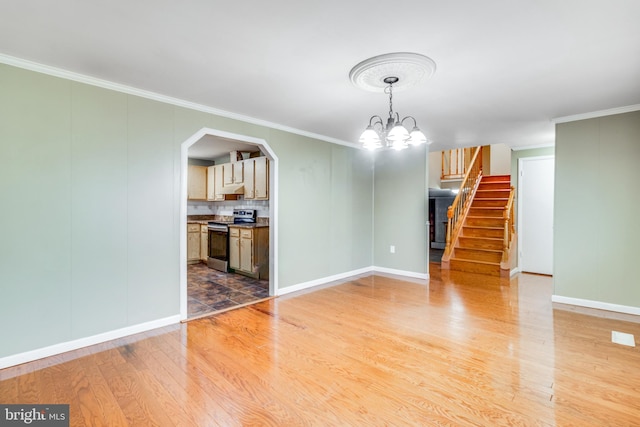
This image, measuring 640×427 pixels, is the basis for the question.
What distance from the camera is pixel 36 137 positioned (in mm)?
2475

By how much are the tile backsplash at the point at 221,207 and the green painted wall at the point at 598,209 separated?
476 centimetres

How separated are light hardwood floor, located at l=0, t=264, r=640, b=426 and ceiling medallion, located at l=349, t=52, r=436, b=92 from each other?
225 centimetres

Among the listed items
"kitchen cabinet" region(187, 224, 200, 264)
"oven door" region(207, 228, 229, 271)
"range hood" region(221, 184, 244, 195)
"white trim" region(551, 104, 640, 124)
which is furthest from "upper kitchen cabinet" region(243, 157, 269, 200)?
"white trim" region(551, 104, 640, 124)

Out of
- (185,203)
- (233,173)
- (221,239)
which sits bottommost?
(221,239)

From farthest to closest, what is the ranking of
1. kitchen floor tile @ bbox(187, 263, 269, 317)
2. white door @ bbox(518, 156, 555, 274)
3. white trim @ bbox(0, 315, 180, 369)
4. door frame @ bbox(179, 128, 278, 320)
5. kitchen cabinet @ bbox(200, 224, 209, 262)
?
kitchen cabinet @ bbox(200, 224, 209, 262) < white door @ bbox(518, 156, 555, 274) < kitchen floor tile @ bbox(187, 263, 269, 317) < door frame @ bbox(179, 128, 278, 320) < white trim @ bbox(0, 315, 180, 369)

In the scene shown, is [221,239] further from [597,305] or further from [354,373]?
[597,305]

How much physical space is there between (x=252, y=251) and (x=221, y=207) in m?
2.54

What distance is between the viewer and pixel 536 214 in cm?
558

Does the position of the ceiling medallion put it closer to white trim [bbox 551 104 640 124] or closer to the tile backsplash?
white trim [bbox 551 104 640 124]

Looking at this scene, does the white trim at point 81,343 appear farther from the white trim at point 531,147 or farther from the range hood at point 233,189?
the white trim at point 531,147

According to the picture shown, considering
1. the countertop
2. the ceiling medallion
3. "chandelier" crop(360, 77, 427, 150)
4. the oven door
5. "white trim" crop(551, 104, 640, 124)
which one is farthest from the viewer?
the oven door

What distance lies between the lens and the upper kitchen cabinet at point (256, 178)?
17.8 ft

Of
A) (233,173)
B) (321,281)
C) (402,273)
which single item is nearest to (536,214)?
(402,273)

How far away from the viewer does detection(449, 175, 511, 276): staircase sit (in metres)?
5.76
